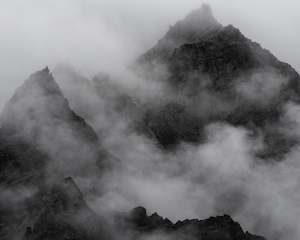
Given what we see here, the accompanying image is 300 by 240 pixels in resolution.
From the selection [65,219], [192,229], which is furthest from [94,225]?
[192,229]

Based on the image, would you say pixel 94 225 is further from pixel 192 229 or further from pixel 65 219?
pixel 192 229

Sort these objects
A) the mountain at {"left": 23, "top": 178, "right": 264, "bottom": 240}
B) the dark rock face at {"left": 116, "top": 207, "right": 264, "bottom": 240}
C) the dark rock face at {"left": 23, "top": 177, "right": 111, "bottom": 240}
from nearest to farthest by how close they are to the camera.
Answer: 1. the dark rock face at {"left": 23, "top": 177, "right": 111, "bottom": 240}
2. the mountain at {"left": 23, "top": 178, "right": 264, "bottom": 240}
3. the dark rock face at {"left": 116, "top": 207, "right": 264, "bottom": 240}

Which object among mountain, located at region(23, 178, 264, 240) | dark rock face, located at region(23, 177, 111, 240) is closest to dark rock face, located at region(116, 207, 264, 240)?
mountain, located at region(23, 178, 264, 240)

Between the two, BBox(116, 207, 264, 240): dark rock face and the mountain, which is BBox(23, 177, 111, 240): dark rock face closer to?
the mountain

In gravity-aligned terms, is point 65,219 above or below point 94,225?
below

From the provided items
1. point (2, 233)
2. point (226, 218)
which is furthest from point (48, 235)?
point (226, 218)

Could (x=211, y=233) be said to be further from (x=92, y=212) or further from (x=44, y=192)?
(x=44, y=192)

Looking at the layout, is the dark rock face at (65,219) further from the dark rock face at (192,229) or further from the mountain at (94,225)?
the dark rock face at (192,229)

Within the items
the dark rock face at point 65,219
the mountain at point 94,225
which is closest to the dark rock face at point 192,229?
the mountain at point 94,225

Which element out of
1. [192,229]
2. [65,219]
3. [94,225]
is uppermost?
[192,229]

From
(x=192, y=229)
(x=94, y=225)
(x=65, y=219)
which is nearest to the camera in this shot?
(x=65, y=219)

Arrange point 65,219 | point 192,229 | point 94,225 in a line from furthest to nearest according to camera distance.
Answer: point 192,229, point 94,225, point 65,219

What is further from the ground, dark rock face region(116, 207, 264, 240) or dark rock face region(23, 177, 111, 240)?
dark rock face region(116, 207, 264, 240)

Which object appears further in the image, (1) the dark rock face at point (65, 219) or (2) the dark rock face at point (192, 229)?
(2) the dark rock face at point (192, 229)
